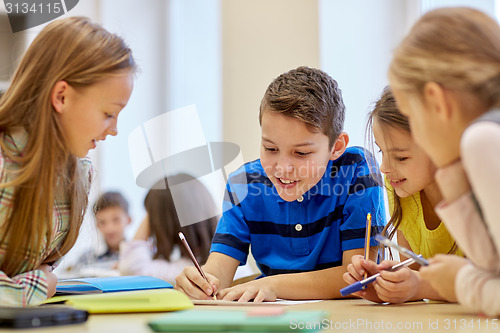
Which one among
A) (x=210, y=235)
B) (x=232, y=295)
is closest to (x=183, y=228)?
(x=210, y=235)

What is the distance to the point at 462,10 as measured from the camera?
0.63 metres

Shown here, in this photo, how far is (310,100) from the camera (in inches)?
46.4

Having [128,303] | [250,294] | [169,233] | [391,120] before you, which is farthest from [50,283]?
[169,233]

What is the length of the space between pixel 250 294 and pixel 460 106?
54cm

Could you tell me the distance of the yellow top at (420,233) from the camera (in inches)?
42.6

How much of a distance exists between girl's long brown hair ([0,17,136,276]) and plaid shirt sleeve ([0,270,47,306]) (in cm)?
5

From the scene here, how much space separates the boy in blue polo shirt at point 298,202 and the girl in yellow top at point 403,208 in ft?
0.27

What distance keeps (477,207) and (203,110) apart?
7.81 ft

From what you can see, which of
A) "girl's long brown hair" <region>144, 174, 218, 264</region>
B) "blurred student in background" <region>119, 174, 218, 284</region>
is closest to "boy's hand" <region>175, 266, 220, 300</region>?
"blurred student in background" <region>119, 174, 218, 284</region>

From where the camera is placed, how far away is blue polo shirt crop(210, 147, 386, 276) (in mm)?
1211

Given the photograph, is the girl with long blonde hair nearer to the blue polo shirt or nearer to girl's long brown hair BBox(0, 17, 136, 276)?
girl's long brown hair BBox(0, 17, 136, 276)

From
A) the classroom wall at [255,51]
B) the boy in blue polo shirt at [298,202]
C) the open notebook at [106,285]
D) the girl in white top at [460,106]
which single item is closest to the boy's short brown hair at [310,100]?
the boy in blue polo shirt at [298,202]

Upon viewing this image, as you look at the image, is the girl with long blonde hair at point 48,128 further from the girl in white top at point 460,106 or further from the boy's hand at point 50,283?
the girl in white top at point 460,106

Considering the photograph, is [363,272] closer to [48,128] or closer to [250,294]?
[250,294]
